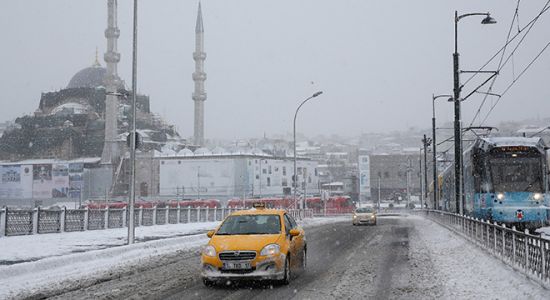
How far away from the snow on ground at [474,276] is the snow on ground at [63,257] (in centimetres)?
698

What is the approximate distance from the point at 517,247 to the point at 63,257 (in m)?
10.6

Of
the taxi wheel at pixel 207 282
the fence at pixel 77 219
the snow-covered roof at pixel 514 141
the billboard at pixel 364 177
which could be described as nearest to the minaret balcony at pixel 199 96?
the billboard at pixel 364 177

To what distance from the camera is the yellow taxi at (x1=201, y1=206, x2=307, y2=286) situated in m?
10.5

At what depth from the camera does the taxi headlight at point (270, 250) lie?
10.6 meters

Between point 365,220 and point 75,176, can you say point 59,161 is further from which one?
point 365,220

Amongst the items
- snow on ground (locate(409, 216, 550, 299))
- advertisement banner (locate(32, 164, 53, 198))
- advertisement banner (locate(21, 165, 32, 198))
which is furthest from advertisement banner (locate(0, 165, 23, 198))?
snow on ground (locate(409, 216, 550, 299))

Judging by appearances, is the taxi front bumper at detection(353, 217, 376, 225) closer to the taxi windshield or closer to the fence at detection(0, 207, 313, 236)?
the fence at detection(0, 207, 313, 236)

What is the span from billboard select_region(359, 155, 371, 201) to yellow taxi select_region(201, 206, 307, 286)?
119m

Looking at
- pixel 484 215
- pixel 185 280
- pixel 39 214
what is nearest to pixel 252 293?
pixel 185 280

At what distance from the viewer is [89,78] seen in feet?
418

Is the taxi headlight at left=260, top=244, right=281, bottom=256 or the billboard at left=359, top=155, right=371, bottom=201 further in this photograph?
the billboard at left=359, top=155, right=371, bottom=201

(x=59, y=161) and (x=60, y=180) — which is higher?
(x=59, y=161)

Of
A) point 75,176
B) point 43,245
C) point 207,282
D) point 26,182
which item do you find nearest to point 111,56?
point 75,176

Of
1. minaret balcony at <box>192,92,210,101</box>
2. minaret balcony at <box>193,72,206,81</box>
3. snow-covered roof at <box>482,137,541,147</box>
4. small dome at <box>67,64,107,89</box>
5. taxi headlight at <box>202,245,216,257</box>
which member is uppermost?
small dome at <box>67,64,107,89</box>
